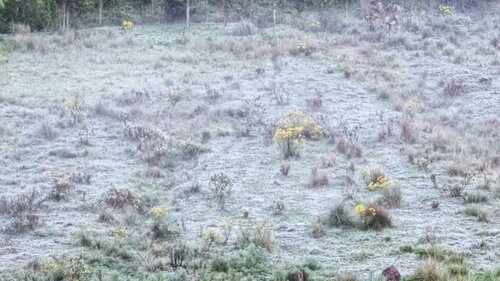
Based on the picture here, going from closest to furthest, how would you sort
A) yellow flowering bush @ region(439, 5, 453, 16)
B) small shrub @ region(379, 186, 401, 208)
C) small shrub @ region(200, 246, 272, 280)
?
small shrub @ region(200, 246, 272, 280), small shrub @ region(379, 186, 401, 208), yellow flowering bush @ region(439, 5, 453, 16)

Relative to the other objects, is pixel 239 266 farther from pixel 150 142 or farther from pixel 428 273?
pixel 150 142

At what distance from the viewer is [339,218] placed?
9469mm

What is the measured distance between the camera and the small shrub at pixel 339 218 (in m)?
9.45

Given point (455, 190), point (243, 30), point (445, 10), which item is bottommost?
point (455, 190)

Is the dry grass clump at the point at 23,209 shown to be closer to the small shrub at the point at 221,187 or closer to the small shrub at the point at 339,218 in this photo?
the small shrub at the point at 221,187

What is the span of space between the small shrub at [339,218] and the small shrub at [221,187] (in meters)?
1.86

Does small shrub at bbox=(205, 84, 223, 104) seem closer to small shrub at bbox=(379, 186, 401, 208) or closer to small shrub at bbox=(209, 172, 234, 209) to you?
small shrub at bbox=(209, 172, 234, 209)

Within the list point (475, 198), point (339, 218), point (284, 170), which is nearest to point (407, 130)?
point (284, 170)

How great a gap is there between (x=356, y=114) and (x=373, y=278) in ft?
28.6

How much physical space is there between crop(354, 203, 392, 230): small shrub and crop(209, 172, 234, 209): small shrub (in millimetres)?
2333

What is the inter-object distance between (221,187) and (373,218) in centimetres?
283

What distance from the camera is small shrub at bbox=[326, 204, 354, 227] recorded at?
9.45 meters

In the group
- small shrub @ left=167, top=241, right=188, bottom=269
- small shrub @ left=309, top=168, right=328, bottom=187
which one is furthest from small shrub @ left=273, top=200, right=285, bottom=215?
small shrub @ left=167, top=241, right=188, bottom=269

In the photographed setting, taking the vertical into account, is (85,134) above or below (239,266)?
above
